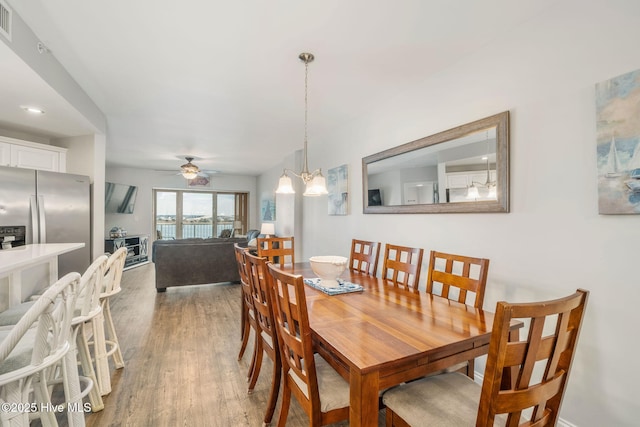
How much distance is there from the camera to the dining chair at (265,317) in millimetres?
1630

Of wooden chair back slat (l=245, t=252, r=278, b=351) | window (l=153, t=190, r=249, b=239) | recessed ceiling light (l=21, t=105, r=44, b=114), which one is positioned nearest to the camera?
wooden chair back slat (l=245, t=252, r=278, b=351)

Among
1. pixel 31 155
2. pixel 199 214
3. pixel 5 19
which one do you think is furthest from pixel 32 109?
pixel 199 214

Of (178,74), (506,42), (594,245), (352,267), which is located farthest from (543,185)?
(178,74)

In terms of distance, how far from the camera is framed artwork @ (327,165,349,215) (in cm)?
387

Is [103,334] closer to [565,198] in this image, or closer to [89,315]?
[89,315]

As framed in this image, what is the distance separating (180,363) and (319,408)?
5.76 ft

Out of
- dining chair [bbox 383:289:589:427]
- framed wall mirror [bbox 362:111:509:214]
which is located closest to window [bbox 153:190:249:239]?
framed wall mirror [bbox 362:111:509:214]

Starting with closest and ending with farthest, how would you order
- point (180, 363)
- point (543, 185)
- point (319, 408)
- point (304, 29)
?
point (319, 408) < point (543, 185) < point (304, 29) < point (180, 363)

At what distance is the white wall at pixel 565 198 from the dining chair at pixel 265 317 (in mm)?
1546

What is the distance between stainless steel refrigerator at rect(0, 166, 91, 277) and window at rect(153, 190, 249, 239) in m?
4.60

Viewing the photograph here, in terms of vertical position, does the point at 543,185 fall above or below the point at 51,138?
below

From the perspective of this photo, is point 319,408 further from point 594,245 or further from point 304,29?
point 304,29

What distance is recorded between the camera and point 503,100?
2.00 metres

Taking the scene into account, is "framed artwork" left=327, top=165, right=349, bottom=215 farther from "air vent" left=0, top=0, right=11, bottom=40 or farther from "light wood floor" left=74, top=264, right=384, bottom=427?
"air vent" left=0, top=0, right=11, bottom=40
